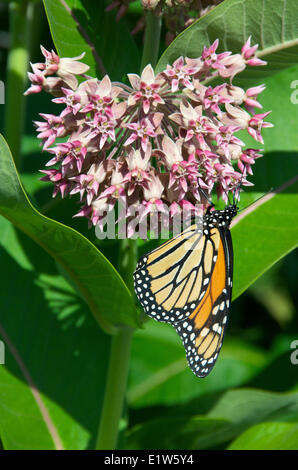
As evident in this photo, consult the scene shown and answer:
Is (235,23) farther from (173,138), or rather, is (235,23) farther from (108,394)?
(108,394)

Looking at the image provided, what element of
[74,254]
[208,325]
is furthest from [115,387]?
[74,254]

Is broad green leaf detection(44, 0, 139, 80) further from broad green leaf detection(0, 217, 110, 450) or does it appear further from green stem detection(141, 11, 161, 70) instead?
broad green leaf detection(0, 217, 110, 450)

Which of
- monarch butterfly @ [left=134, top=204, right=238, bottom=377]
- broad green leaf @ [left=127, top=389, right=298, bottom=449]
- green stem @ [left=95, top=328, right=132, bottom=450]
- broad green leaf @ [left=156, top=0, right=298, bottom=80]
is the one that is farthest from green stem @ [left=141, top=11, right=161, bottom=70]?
broad green leaf @ [left=127, top=389, right=298, bottom=449]

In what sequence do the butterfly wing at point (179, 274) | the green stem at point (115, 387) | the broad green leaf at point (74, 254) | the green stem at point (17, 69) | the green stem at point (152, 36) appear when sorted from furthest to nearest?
the green stem at point (17, 69) < the green stem at point (115, 387) < the butterfly wing at point (179, 274) < the green stem at point (152, 36) < the broad green leaf at point (74, 254)

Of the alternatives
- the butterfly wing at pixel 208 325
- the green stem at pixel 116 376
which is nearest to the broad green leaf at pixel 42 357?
the green stem at pixel 116 376

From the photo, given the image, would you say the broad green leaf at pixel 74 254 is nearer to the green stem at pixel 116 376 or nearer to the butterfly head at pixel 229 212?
the green stem at pixel 116 376

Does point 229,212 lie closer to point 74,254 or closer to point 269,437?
point 74,254

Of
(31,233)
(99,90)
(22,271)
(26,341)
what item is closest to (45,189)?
(22,271)
